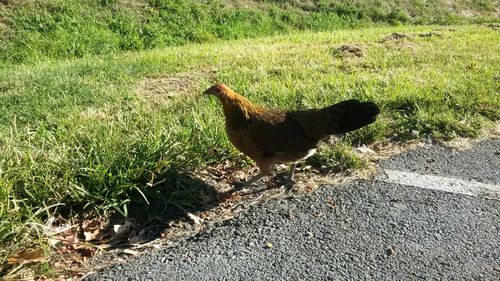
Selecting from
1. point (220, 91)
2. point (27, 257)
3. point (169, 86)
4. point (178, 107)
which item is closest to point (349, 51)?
point (169, 86)

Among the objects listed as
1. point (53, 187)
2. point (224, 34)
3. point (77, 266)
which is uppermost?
point (53, 187)

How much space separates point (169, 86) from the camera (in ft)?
21.5

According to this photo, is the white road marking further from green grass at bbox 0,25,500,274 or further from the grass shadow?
the grass shadow

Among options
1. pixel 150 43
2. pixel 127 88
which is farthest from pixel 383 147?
pixel 150 43

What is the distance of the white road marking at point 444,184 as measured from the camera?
3.70m

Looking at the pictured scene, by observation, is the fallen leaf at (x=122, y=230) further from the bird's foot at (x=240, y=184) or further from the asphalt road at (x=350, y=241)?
the bird's foot at (x=240, y=184)

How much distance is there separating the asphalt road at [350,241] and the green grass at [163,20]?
879 cm

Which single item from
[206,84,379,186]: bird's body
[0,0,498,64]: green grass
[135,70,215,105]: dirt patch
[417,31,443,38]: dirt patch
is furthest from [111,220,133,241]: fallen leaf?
[417,31,443,38]: dirt patch

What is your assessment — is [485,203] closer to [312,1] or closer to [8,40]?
[8,40]

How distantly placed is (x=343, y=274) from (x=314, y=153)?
58.4 inches

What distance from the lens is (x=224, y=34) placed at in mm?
13445

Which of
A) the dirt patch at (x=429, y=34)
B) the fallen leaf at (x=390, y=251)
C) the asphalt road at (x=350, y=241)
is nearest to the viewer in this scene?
the asphalt road at (x=350, y=241)

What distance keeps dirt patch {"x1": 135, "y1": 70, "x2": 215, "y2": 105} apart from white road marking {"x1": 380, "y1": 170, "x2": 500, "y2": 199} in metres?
2.91

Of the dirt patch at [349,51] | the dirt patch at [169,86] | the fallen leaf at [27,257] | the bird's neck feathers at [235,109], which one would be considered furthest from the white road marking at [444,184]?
the dirt patch at [349,51]
